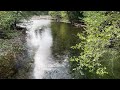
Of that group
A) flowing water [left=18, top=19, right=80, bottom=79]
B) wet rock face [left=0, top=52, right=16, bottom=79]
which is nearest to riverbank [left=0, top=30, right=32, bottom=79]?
wet rock face [left=0, top=52, right=16, bottom=79]

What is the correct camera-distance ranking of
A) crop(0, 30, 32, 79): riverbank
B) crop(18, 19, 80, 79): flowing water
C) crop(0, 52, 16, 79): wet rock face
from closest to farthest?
crop(0, 52, 16, 79): wet rock face, crop(18, 19, 80, 79): flowing water, crop(0, 30, 32, 79): riverbank

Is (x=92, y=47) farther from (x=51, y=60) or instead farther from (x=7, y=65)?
(x=51, y=60)

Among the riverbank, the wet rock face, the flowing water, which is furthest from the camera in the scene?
the riverbank

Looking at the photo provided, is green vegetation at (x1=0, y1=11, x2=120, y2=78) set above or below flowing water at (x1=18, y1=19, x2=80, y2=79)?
above

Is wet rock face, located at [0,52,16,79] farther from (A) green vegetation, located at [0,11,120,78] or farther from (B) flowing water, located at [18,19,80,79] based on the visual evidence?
(B) flowing water, located at [18,19,80,79]

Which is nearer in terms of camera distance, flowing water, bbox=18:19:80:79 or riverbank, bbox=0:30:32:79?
flowing water, bbox=18:19:80:79

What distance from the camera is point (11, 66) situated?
12.4 metres

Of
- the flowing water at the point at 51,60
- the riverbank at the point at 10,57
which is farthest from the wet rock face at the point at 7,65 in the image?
the flowing water at the point at 51,60

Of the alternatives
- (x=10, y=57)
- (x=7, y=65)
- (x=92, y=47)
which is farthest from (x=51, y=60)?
(x=92, y=47)

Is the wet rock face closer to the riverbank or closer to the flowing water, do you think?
the riverbank

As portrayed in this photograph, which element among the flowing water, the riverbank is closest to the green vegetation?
the riverbank
